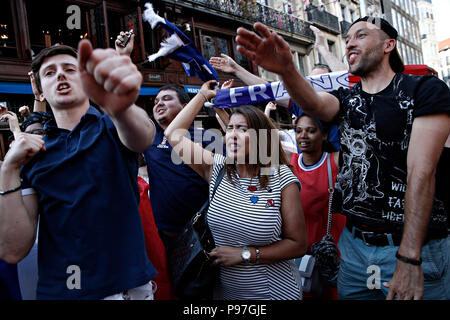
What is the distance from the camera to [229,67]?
320cm

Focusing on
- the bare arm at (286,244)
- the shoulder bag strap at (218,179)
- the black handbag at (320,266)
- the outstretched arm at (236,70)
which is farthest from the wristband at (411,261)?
the outstretched arm at (236,70)

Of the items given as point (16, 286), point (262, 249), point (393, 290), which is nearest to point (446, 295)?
point (393, 290)

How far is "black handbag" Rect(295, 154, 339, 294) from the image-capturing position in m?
2.39

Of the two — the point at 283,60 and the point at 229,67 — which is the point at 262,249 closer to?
the point at 283,60

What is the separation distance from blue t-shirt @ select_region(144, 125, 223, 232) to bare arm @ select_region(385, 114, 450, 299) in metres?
1.48

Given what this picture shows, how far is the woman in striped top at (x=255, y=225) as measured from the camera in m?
1.96

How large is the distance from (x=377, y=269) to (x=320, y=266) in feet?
2.56

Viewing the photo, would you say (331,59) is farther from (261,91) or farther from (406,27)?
(406,27)

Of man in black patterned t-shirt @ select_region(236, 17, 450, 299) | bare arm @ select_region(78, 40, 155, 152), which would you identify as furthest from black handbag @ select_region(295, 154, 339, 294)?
bare arm @ select_region(78, 40, 155, 152)

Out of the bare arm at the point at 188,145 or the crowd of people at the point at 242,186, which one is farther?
the bare arm at the point at 188,145

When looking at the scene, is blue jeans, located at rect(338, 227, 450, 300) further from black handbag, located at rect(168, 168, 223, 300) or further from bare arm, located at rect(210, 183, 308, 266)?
black handbag, located at rect(168, 168, 223, 300)

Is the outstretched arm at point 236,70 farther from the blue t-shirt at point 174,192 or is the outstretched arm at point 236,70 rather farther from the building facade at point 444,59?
the building facade at point 444,59

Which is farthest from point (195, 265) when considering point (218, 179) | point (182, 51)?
point (182, 51)

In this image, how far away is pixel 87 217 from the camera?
55.9 inches
